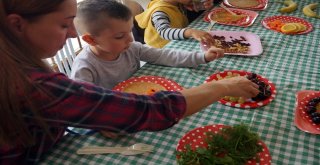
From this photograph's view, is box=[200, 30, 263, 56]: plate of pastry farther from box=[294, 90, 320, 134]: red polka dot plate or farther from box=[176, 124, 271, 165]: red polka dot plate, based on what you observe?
box=[176, 124, 271, 165]: red polka dot plate

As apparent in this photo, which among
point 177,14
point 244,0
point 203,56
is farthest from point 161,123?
point 244,0

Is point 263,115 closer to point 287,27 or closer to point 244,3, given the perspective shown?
point 287,27

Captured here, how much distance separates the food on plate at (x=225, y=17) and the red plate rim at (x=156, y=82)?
71 centimetres

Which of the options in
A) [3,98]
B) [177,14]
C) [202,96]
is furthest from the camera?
[177,14]

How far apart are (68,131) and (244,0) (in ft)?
4.95

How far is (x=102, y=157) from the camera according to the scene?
0.91m

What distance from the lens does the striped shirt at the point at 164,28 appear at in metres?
1.63

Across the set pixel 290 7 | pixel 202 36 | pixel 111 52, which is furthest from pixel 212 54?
pixel 290 7

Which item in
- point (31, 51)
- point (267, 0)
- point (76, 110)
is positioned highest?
point (31, 51)

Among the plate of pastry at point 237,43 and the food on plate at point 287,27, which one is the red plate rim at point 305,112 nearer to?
the plate of pastry at point 237,43

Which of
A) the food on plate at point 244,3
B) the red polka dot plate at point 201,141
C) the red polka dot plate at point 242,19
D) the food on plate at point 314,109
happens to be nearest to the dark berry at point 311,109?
the food on plate at point 314,109

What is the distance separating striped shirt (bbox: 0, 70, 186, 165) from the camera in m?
0.75

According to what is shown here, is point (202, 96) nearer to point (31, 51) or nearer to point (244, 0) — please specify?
point (31, 51)

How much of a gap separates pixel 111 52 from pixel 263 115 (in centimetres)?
66
